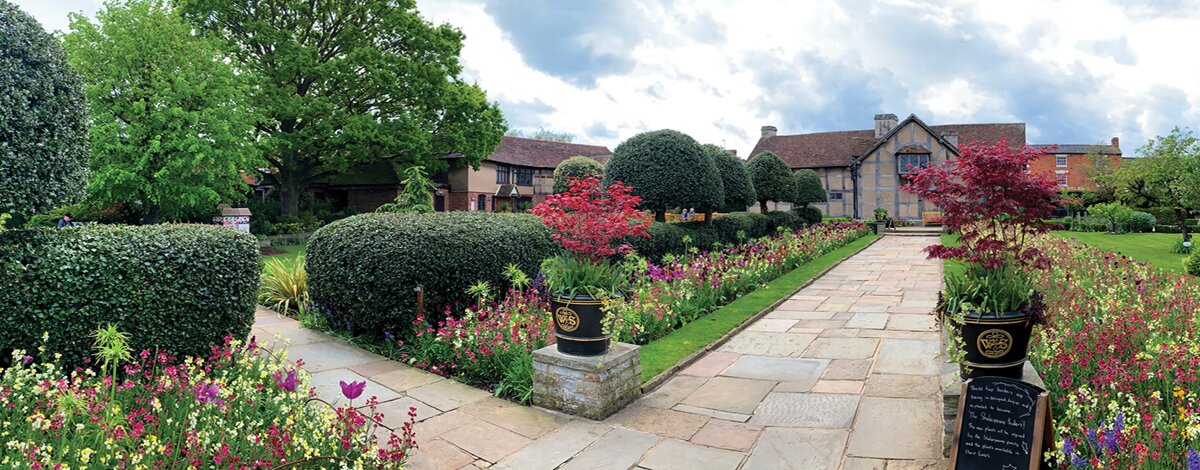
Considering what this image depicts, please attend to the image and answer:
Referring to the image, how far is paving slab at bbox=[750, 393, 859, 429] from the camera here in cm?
449

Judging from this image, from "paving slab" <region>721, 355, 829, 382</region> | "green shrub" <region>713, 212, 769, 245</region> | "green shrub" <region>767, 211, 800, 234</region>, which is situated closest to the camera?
"paving slab" <region>721, 355, 829, 382</region>

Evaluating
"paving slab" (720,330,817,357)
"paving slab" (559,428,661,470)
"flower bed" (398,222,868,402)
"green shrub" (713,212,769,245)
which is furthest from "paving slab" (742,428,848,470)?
"green shrub" (713,212,769,245)

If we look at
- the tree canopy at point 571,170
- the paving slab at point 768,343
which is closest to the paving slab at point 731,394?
the paving slab at point 768,343

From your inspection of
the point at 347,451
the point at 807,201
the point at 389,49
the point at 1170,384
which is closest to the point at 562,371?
the point at 347,451

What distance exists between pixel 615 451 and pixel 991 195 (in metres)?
3.23

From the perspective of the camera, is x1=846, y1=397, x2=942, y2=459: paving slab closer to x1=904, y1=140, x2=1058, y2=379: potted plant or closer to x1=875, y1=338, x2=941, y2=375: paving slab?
x1=904, y1=140, x2=1058, y2=379: potted plant

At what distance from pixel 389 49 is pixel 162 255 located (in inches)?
816

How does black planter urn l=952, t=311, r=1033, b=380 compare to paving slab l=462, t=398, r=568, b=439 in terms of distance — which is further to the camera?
paving slab l=462, t=398, r=568, b=439

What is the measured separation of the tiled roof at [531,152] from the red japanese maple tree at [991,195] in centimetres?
3233

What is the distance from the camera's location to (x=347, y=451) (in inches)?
137

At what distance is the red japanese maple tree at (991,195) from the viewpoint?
4242 millimetres

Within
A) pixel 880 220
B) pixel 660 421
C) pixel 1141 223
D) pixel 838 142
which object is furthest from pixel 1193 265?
pixel 838 142

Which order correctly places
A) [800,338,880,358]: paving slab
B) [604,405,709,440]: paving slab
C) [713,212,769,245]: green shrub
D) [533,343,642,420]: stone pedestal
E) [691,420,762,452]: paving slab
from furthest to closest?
1. [713,212,769,245]: green shrub
2. [800,338,880,358]: paving slab
3. [533,343,642,420]: stone pedestal
4. [604,405,709,440]: paving slab
5. [691,420,762,452]: paving slab

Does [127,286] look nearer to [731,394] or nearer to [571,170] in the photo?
[731,394]
